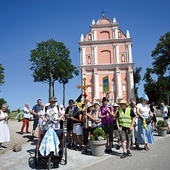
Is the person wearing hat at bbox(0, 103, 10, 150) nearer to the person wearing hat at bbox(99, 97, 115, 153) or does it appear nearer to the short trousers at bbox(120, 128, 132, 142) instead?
the person wearing hat at bbox(99, 97, 115, 153)

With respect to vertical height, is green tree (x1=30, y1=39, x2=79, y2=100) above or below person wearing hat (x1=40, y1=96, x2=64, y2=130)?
above

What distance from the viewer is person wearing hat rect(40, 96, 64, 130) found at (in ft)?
21.3

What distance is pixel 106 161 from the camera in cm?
649

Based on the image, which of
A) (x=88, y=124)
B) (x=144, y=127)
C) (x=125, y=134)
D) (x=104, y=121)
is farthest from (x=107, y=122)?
(x=144, y=127)

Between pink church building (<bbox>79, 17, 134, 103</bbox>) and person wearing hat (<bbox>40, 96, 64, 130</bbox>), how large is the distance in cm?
3038

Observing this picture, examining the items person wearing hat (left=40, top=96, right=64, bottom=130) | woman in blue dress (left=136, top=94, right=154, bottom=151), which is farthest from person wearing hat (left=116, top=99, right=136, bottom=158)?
person wearing hat (left=40, top=96, right=64, bottom=130)

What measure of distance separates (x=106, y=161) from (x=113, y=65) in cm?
3251

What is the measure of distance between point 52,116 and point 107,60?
33.2m

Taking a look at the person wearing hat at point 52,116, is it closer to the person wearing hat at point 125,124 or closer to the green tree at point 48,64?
the person wearing hat at point 125,124

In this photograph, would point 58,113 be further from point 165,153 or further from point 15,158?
point 165,153

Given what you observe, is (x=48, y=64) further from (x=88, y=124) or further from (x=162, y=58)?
(x=88, y=124)

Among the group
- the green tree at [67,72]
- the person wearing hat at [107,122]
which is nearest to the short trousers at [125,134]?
the person wearing hat at [107,122]

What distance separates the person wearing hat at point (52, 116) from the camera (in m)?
6.49

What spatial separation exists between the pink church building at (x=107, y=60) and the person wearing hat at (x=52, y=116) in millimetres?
30379
